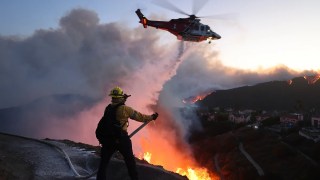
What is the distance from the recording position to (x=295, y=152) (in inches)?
2238

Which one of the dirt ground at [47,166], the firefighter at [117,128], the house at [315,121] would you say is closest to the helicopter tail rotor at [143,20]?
the dirt ground at [47,166]

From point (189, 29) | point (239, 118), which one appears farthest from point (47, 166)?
point (239, 118)

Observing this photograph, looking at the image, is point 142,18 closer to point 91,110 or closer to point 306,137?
point 91,110

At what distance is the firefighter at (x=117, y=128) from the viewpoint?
7531mm

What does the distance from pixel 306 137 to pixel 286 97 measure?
442ft

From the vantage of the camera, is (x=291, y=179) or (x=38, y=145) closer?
(x=38, y=145)

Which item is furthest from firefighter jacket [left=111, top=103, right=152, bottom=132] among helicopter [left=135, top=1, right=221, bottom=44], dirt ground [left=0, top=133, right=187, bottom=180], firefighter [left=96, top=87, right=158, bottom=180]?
helicopter [left=135, top=1, right=221, bottom=44]

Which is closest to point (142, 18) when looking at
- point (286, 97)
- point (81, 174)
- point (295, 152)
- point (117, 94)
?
point (81, 174)

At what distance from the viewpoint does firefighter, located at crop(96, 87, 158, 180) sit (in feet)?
24.7

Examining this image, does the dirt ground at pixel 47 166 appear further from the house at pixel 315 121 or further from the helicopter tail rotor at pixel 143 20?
the house at pixel 315 121

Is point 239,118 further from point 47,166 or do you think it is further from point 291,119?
point 47,166

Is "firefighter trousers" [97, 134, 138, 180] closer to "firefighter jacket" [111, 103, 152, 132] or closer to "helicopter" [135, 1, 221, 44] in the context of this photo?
"firefighter jacket" [111, 103, 152, 132]

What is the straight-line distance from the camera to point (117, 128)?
750 centimetres

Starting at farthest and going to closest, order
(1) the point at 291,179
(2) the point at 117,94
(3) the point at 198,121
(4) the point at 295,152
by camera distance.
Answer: (3) the point at 198,121
(4) the point at 295,152
(1) the point at 291,179
(2) the point at 117,94
